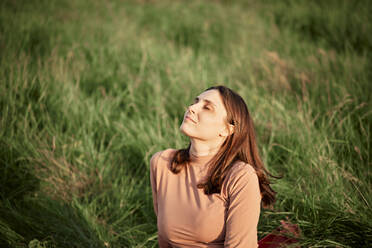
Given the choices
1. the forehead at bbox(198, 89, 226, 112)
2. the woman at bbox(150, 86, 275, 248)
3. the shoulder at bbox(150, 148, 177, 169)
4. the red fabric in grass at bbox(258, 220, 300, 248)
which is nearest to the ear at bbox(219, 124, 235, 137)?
the woman at bbox(150, 86, 275, 248)

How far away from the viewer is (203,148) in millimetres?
1847

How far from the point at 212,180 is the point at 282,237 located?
0.79 meters

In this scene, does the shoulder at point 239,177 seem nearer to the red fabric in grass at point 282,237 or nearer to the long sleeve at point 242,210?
the long sleeve at point 242,210

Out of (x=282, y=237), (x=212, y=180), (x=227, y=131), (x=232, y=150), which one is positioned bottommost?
(x=282, y=237)

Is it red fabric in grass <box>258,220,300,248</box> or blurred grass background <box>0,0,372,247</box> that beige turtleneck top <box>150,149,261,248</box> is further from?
blurred grass background <box>0,0,372,247</box>

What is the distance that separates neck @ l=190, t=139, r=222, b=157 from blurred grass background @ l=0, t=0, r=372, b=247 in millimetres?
827

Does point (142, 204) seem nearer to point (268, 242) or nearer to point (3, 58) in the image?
point (268, 242)

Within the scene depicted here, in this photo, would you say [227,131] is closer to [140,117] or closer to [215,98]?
[215,98]

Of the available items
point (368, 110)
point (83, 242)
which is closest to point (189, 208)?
point (83, 242)

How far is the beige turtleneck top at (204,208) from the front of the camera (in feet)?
5.28

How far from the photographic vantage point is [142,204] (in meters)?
2.83

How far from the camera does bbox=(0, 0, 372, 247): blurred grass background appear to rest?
7.95ft

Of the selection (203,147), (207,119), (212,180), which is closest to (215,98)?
(207,119)

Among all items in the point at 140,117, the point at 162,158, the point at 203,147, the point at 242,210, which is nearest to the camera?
the point at 242,210
